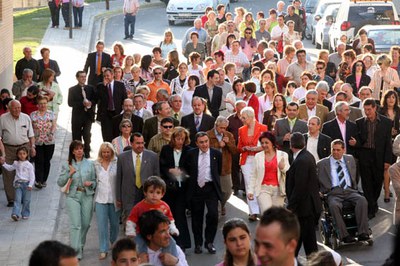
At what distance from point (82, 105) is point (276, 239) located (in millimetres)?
15534

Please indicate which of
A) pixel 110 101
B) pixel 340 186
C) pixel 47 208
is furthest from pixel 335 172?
pixel 110 101

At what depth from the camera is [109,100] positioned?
886 inches

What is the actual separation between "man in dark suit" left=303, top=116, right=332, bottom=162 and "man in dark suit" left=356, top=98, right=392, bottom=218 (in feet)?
3.54

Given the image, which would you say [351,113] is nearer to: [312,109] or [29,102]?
[312,109]

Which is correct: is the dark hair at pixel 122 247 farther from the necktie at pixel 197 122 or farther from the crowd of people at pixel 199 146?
the necktie at pixel 197 122

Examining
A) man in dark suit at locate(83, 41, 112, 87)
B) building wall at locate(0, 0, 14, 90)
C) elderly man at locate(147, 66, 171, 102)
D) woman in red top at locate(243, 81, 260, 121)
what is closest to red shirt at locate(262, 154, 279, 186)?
woman in red top at locate(243, 81, 260, 121)

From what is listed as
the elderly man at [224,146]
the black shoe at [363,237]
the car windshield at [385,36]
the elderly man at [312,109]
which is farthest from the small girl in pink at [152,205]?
the car windshield at [385,36]

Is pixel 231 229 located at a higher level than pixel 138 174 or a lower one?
higher

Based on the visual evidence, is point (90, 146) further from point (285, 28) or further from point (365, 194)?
point (285, 28)

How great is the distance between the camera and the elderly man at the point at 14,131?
1995cm

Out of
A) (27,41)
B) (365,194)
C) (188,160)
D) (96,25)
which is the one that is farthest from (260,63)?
(96,25)

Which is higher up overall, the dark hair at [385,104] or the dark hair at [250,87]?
the dark hair at [385,104]

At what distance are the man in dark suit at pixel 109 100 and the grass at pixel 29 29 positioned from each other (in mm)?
12140

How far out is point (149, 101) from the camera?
73.4ft
